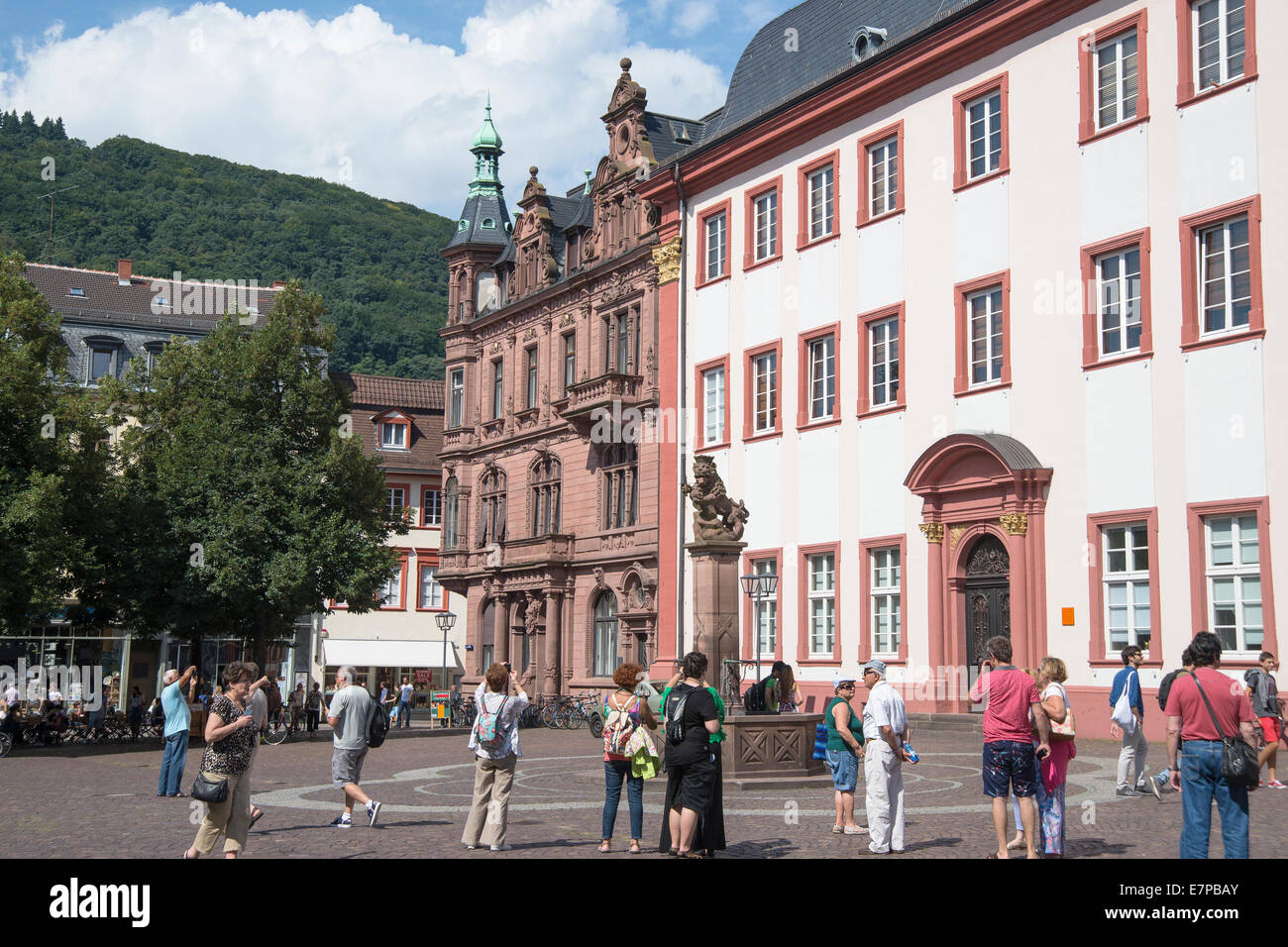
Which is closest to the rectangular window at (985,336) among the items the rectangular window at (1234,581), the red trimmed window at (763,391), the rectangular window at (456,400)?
the rectangular window at (1234,581)

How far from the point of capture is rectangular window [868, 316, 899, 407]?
1229 inches

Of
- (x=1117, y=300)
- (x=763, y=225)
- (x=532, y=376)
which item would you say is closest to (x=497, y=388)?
(x=532, y=376)

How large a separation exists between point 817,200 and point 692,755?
24.4m

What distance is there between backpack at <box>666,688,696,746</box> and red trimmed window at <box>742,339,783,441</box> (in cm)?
2305

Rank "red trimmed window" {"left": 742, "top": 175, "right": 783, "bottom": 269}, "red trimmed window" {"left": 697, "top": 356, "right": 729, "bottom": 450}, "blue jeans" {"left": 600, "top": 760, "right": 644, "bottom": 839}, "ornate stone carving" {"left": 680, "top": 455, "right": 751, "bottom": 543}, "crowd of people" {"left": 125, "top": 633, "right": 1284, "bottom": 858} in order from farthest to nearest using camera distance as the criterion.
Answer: "red trimmed window" {"left": 697, "top": 356, "right": 729, "bottom": 450} < "red trimmed window" {"left": 742, "top": 175, "right": 783, "bottom": 269} < "ornate stone carving" {"left": 680, "top": 455, "right": 751, "bottom": 543} < "blue jeans" {"left": 600, "top": 760, "right": 644, "bottom": 839} < "crowd of people" {"left": 125, "top": 633, "right": 1284, "bottom": 858}

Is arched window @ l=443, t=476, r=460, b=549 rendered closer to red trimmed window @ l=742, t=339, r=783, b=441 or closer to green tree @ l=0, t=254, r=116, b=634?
green tree @ l=0, t=254, r=116, b=634

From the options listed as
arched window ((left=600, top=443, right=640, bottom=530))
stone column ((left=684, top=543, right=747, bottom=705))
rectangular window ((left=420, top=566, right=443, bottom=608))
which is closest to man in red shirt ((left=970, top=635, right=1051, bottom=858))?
stone column ((left=684, top=543, right=747, bottom=705))

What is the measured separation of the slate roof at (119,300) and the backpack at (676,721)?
52303mm

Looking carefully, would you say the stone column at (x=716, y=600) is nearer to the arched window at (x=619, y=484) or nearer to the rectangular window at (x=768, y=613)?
the rectangular window at (x=768, y=613)

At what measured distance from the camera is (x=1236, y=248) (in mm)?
23953

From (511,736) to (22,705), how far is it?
26.8 metres

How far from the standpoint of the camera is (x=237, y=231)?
10138 centimetres

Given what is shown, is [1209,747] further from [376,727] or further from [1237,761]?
[376,727]
